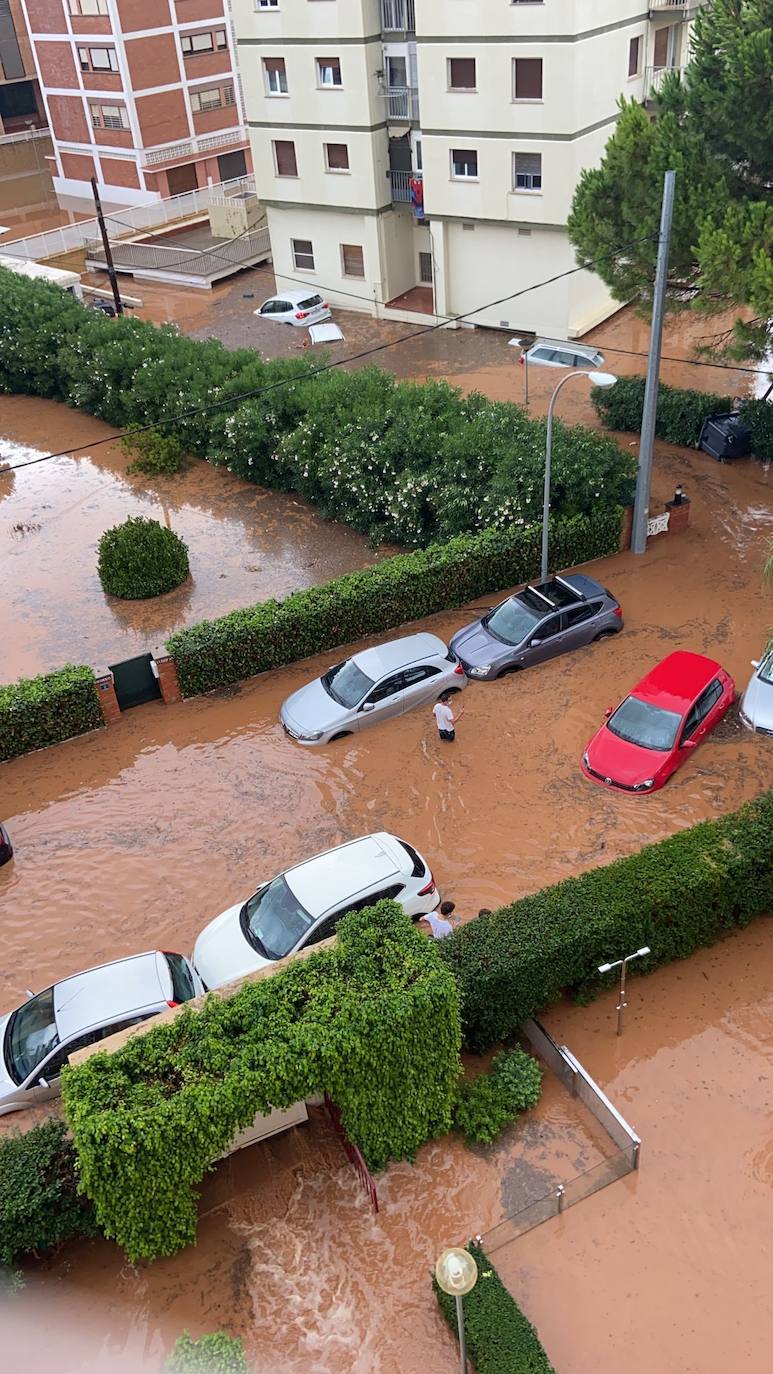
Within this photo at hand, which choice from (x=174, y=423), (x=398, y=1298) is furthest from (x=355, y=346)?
(x=398, y=1298)

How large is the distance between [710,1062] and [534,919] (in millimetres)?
2564

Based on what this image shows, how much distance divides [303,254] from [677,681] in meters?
26.8

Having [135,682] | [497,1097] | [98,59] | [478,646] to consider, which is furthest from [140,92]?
[497,1097]

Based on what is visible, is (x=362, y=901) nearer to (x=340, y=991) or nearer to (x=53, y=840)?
(x=340, y=991)

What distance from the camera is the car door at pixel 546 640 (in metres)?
18.4

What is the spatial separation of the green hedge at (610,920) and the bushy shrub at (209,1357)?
159 inches

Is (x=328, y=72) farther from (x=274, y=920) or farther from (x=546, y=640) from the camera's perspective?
(x=274, y=920)

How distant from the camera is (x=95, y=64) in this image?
45781mm

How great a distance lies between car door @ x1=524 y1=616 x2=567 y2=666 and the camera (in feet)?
60.5

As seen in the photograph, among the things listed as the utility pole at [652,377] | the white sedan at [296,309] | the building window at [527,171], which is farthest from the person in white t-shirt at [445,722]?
the white sedan at [296,309]

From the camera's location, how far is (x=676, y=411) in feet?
83.1

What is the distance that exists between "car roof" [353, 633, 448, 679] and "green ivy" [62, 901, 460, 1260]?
262 inches

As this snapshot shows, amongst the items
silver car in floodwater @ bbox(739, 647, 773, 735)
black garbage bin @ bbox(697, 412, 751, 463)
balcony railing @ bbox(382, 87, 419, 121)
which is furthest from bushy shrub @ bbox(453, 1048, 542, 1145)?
balcony railing @ bbox(382, 87, 419, 121)

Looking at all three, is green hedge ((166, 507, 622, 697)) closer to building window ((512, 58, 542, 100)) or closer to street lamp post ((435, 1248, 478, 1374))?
street lamp post ((435, 1248, 478, 1374))
